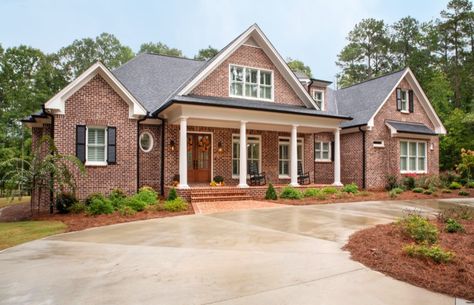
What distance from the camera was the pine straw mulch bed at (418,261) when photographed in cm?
416

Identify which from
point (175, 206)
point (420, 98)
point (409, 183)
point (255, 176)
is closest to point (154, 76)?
point (255, 176)

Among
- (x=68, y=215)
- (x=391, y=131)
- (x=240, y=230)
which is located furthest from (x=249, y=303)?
(x=391, y=131)

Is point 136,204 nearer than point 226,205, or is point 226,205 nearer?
point 136,204

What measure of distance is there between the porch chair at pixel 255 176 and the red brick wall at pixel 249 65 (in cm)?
355

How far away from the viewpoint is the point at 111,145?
1331cm

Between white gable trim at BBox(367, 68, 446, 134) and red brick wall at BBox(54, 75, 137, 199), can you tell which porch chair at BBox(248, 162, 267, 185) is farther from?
white gable trim at BBox(367, 68, 446, 134)

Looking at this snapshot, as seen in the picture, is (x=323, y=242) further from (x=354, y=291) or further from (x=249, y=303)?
(x=249, y=303)

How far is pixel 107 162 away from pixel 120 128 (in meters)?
1.43

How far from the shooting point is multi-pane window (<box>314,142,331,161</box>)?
69.3 feet

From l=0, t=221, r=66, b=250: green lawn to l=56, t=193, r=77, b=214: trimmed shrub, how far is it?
135 centimetres

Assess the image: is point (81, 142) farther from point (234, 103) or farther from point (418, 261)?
point (418, 261)

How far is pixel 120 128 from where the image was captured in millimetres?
13578

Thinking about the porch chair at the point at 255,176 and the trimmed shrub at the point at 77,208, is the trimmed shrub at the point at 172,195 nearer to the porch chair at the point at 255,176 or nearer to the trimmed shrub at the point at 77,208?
the trimmed shrub at the point at 77,208

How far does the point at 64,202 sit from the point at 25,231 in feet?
9.75
